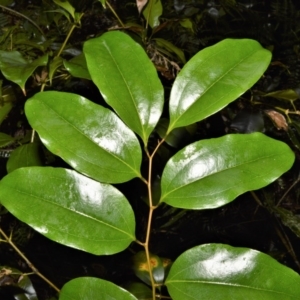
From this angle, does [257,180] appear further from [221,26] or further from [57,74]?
[221,26]

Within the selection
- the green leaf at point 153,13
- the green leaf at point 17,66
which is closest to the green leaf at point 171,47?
the green leaf at point 153,13

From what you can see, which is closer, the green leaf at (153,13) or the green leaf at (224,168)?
the green leaf at (224,168)

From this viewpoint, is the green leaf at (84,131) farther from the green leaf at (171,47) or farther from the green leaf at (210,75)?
the green leaf at (171,47)

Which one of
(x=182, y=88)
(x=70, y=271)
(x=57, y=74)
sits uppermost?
(x=182, y=88)

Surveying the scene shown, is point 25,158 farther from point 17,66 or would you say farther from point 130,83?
point 130,83

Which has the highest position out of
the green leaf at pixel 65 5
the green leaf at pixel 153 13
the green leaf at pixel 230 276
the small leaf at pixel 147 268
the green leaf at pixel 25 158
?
the green leaf at pixel 65 5

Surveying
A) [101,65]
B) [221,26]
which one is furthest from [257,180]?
[221,26]
